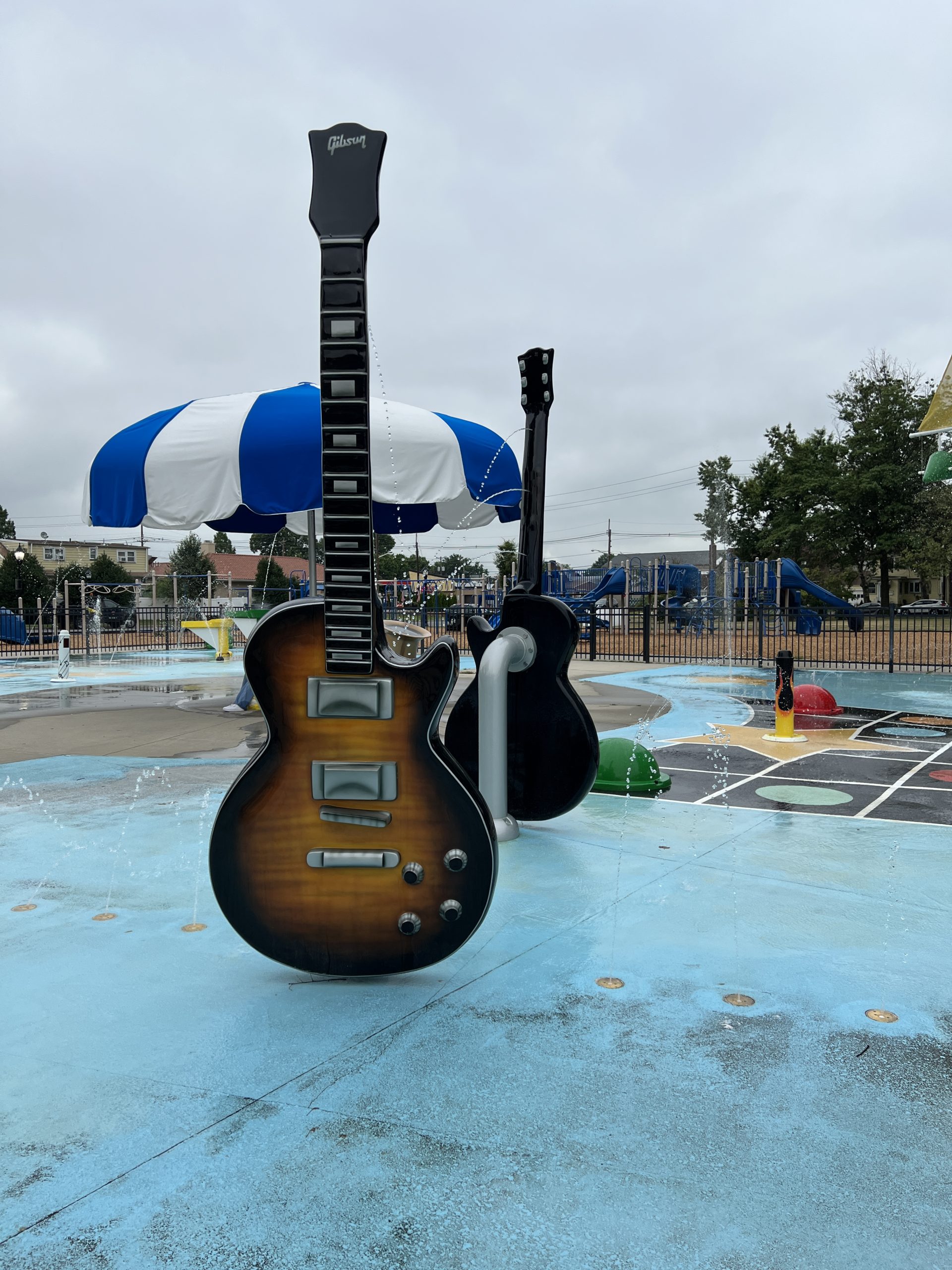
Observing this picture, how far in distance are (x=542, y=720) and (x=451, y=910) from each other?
1.91m

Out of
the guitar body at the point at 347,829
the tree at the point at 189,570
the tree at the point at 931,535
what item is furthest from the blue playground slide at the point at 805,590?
the tree at the point at 189,570

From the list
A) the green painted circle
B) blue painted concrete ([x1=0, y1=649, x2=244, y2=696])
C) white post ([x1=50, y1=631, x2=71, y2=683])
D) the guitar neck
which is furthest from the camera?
white post ([x1=50, y1=631, x2=71, y2=683])

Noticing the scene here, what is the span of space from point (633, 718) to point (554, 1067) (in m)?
7.15

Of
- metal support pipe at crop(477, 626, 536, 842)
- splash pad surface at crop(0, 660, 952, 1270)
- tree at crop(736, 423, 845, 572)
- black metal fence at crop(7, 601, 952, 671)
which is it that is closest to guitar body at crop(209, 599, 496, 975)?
splash pad surface at crop(0, 660, 952, 1270)

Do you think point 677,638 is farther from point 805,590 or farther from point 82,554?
point 82,554

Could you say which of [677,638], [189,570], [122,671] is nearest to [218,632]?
[122,671]

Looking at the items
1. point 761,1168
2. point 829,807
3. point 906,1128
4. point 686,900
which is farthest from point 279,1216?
point 829,807

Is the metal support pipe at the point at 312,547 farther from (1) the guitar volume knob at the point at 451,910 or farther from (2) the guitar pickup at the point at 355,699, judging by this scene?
(1) the guitar volume knob at the point at 451,910

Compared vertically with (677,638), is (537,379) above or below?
above

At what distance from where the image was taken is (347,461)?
106 inches

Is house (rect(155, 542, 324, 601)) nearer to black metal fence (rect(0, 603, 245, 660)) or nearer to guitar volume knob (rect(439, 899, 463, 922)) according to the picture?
black metal fence (rect(0, 603, 245, 660))

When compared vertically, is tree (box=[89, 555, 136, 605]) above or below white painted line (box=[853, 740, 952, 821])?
above

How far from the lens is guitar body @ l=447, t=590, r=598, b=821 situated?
4461mm

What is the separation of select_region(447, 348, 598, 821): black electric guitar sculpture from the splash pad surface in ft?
1.86
